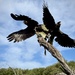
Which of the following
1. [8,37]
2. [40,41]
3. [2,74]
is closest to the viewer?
[40,41]

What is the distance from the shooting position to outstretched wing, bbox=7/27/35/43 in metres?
11.9

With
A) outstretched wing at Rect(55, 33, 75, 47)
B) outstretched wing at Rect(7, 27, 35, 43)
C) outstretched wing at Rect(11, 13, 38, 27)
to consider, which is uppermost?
outstretched wing at Rect(11, 13, 38, 27)

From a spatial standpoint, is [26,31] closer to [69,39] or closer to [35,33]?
[35,33]

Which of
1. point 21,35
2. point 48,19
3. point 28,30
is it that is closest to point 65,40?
point 48,19

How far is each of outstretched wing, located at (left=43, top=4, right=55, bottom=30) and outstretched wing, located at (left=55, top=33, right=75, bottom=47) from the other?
0.56 m

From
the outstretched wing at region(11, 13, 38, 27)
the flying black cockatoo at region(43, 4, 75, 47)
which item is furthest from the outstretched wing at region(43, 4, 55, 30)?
the outstretched wing at region(11, 13, 38, 27)

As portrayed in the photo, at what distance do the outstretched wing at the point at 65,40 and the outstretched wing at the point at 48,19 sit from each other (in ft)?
1.85

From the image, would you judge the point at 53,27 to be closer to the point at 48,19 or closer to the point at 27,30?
the point at 48,19

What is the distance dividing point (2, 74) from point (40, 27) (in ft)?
103

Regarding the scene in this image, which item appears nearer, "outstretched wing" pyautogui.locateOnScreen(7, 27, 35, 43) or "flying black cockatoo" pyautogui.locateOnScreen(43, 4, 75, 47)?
"flying black cockatoo" pyautogui.locateOnScreen(43, 4, 75, 47)

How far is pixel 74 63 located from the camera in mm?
43719

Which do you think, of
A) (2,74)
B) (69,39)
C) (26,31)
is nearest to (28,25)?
(26,31)

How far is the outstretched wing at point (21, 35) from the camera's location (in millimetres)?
11898

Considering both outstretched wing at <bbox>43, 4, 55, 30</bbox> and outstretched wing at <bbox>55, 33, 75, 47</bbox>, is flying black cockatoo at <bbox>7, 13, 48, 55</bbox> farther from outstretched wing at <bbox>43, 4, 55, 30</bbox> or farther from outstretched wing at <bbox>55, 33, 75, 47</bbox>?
outstretched wing at <bbox>55, 33, 75, 47</bbox>
